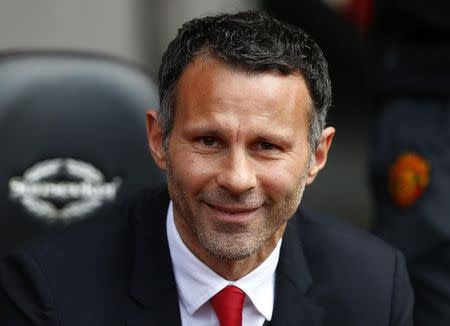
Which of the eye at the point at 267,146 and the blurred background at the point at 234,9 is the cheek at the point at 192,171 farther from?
the blurred background at the point at 234,9

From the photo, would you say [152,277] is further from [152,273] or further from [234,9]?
[234,9]

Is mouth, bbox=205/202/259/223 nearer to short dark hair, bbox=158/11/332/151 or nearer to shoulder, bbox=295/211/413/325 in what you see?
short dark hair, bbox=158/11/332/151

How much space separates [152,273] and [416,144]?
1.17m

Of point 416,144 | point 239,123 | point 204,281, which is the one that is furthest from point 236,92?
point 416,144

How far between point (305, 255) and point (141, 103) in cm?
61

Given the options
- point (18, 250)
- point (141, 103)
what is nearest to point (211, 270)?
point (18, 250)

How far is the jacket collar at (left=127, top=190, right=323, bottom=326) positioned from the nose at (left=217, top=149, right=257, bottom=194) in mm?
343

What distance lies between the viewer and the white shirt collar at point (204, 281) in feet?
7.31

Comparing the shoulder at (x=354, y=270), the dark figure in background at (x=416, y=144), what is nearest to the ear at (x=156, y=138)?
the shoulder at (x=354, y=270)

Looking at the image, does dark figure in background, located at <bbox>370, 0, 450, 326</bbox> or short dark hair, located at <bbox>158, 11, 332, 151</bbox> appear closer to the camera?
short dark hair, located at <bbox>158, 11, 332, 151</bbox>

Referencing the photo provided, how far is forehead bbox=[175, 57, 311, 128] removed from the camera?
2.01 meters

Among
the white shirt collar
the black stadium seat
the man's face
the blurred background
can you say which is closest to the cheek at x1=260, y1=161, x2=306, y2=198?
the man's face

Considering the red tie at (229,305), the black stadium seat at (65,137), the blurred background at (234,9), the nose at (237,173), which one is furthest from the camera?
the blurred background at (234,9)

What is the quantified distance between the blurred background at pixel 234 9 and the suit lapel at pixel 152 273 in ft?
4.66
